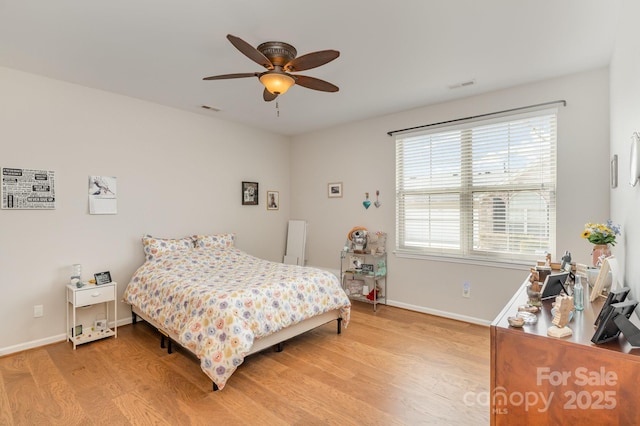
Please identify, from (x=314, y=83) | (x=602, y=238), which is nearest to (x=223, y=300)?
(x=314, y=83)

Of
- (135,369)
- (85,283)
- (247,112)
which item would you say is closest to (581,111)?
(247,112)

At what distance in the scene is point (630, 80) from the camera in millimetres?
1775

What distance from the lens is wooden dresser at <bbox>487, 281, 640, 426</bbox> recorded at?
1.13 meters

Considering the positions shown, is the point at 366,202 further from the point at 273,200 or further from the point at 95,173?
the point at 95,173

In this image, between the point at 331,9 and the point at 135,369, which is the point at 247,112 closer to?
the point at 331,9

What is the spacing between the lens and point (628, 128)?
6.15 feet

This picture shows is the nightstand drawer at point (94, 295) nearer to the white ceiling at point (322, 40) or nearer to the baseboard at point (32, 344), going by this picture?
the baseboard at point (32, 344)

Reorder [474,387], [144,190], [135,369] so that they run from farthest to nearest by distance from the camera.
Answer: [144,190]
[135,369]
[474,387]

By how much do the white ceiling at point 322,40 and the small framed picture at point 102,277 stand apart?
1994 mm

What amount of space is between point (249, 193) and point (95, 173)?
2.03 m

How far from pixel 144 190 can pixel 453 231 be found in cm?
380

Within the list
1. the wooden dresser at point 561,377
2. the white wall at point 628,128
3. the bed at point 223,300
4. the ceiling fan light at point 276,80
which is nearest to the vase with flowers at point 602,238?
the white wall at point 628,128

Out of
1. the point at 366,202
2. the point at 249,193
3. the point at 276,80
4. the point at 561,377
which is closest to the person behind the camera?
the point at 561,377

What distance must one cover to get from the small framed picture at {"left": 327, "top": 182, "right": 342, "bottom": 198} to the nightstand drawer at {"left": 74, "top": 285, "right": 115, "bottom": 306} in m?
3.12
